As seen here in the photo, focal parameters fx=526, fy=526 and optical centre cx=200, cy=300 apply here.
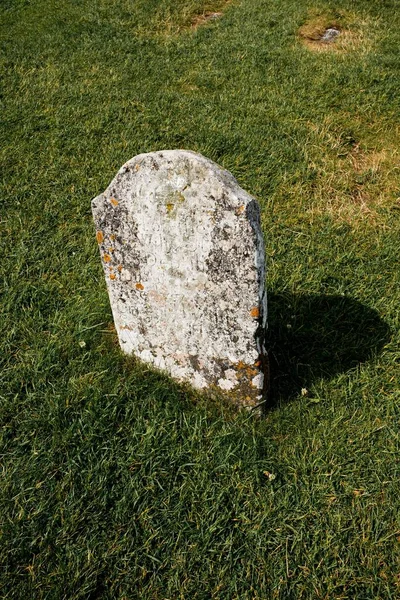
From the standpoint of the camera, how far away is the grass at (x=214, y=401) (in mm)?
2709

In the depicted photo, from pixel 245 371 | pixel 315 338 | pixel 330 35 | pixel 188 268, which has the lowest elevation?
pixel 315 338

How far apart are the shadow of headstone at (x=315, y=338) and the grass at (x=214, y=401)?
0.05 feet

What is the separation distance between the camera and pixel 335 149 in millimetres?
5664

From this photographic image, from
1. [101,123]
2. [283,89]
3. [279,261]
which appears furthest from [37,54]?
[279,261]

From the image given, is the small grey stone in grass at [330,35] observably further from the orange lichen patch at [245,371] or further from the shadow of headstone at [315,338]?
the orange lichen patch at [245,371]

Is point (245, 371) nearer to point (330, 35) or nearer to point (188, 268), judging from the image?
point (188, 268)

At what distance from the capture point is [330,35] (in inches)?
310

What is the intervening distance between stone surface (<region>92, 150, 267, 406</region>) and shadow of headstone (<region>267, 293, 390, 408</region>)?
446mm

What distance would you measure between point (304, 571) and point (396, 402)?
1.23 meters

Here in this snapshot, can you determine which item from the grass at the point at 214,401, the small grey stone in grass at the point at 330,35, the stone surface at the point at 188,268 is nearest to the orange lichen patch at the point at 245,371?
the stone surface at the point at 188,268

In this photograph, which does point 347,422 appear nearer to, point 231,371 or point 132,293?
point 231,371

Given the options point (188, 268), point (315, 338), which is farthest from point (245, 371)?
point (315, 338)

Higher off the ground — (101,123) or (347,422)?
(101,123)

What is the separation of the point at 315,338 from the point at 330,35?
599 centimetres
